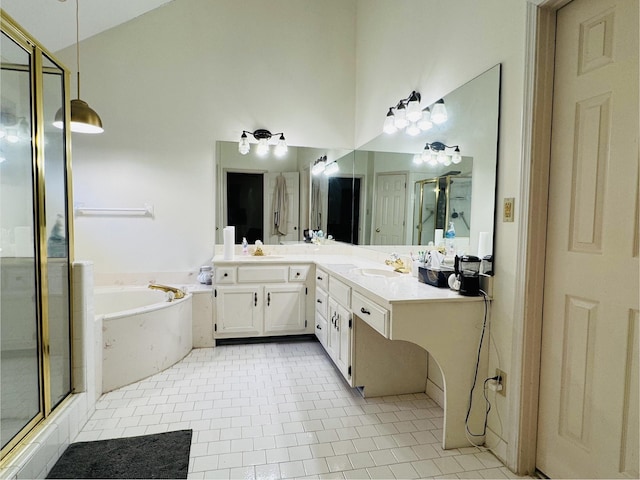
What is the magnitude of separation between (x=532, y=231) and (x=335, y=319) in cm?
145

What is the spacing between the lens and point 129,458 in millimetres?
1697

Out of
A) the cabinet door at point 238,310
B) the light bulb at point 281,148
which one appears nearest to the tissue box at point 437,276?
the cabinet door at point 238,310

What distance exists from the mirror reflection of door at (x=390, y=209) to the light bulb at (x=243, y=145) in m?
1.38

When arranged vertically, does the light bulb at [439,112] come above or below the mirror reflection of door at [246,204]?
above

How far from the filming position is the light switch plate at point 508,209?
65.6 inches

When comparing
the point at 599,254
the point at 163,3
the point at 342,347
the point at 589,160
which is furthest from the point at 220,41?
the point at 599,254

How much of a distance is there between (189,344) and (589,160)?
3.09 metres

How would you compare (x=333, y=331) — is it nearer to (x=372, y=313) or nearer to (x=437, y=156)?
(x=372, y=313)

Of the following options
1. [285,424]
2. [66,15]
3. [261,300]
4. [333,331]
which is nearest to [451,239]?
[333,331]

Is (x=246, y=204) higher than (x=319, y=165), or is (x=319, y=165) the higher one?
(x=319, y=165)

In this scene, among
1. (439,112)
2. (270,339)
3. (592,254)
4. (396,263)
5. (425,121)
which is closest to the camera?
(592,254)

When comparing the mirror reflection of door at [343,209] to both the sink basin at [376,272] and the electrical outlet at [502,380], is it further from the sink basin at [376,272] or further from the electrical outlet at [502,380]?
the electrical outlet at [502,380]

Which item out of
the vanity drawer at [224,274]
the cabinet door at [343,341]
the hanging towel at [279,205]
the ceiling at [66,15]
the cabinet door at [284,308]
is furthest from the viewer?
the hanging towel at [279,205]

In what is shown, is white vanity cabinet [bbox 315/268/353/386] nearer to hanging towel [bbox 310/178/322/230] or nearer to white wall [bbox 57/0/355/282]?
hanging towel [bbox 310/178/322/230]
